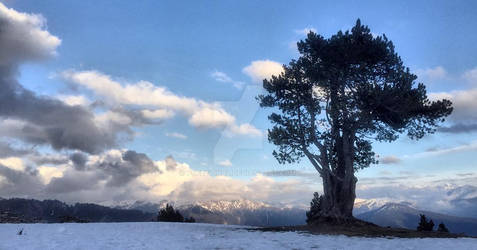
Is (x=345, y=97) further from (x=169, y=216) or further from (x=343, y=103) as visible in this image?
(x=169, y=216)

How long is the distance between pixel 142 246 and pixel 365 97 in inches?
732

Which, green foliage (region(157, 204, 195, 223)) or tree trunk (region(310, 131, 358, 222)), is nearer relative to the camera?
tree trunk (region(310, 131, 358, 222))

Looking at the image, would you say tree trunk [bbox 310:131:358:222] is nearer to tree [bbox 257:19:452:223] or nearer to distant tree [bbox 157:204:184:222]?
tree [bbox 257:19:452:223]

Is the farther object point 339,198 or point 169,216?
→ point 169,216

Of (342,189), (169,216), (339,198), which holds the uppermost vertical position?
(342,189)

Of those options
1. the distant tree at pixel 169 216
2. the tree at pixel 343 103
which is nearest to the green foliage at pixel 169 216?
the distant tree at pixel 169 216

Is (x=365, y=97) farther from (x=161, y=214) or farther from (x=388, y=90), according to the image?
(x=161, y=214)

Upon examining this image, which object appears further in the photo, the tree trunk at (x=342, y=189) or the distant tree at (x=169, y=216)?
the distant tree at (x=169, y=216)

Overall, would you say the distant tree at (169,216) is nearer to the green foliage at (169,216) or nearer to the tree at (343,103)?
the green foliage at (169,216)

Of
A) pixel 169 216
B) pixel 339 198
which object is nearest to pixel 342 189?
pixel 339 198

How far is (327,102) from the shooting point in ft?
95.5

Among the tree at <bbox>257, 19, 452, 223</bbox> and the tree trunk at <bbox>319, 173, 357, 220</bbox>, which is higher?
the tree at <bbox>257, 19, 452, 223</bbox>

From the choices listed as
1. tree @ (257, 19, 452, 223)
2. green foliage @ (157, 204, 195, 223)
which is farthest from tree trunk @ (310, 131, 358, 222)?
green foliage @ (157, 204, 195, 223)

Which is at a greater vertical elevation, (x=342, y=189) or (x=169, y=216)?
(x=342, y=189)
